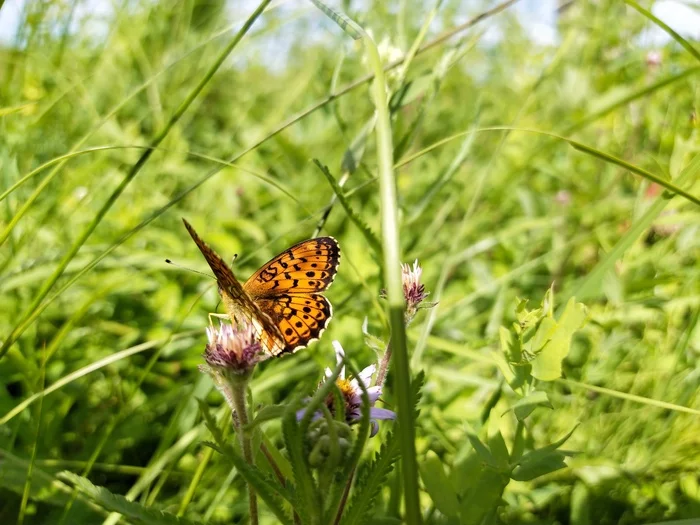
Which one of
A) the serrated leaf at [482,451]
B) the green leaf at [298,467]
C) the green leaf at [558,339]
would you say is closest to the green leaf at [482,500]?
the serrated leaf at [482,451]

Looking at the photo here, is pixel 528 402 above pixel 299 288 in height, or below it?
below

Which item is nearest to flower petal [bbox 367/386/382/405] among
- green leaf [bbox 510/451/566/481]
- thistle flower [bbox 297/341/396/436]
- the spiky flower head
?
thistle flower [bbox 297/341/396/436]

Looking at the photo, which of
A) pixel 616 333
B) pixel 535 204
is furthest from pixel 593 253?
pixel 616 333

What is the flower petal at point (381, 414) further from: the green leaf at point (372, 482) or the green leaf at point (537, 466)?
the green leaf at point (537, 466)

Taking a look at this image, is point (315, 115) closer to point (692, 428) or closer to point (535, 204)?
point (535, 204)

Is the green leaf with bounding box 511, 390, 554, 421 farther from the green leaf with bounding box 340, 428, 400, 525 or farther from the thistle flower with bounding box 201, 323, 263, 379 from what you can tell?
the thistle flower with bounding box 201, 323, 263, 379

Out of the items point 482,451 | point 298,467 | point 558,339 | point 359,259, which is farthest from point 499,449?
point 359,259

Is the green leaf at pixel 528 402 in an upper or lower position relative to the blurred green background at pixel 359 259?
lower

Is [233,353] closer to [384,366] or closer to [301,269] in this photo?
[384,366]
